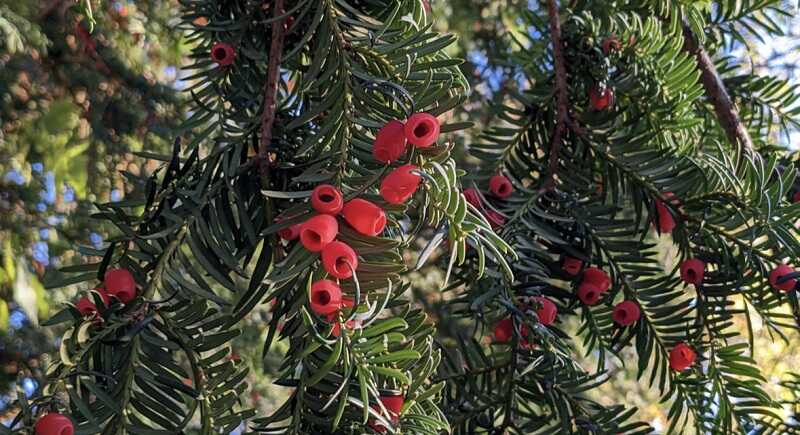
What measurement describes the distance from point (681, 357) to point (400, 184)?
0.37 m

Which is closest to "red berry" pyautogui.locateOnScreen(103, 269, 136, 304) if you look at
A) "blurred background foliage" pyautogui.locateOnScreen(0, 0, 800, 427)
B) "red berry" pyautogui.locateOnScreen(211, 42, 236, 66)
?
"red berry" pyautogui.locateOnScreen(211, 42, 236, 66)

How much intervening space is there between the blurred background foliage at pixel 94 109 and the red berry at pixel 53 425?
941mm

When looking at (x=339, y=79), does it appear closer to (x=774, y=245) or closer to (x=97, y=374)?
(x=97, y=374)

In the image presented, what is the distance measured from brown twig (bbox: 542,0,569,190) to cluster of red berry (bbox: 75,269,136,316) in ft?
1.27

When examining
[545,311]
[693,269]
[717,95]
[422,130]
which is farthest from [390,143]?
[717,95]

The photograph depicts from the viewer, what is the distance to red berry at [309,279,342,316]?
39 cm

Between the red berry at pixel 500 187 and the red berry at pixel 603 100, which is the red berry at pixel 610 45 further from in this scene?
the red berry at pixel 500 187

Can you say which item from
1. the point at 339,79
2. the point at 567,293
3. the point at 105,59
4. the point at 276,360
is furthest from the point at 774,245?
the point at 105,59

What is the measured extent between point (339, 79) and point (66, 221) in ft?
3.72

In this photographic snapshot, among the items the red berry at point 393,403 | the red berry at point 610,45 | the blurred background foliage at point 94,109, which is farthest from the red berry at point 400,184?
the blurred background foliage at point 94,109

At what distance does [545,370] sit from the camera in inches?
24.4

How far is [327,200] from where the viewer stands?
0.41 meters

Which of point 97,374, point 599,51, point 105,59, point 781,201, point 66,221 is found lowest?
point 97,374

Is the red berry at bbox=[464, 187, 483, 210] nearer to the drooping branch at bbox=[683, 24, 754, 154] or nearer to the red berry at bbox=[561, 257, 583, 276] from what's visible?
the red berry at bbox=[561, 257, 583, 276]
